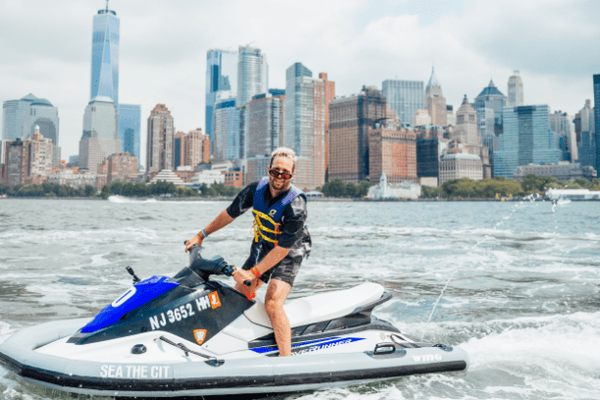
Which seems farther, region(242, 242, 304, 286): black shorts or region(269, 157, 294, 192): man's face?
region(242, 242, 304, 286): black shorts

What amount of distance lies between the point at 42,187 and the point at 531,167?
176m

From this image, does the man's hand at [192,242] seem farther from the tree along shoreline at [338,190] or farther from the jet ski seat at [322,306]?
the tree along shoreline at [338,190]

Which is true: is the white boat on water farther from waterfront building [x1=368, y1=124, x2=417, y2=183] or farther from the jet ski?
the jet ski

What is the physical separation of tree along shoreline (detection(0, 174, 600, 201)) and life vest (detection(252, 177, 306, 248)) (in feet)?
508

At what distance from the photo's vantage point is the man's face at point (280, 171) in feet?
14.0

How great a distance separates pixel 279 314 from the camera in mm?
4336

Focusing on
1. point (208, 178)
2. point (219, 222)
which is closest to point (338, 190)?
point (208, 178)

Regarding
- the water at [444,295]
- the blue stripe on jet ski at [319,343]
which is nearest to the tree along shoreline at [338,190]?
the water at [444,295]

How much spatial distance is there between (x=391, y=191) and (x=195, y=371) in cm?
17061

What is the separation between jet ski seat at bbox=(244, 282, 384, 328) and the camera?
14.8 ft

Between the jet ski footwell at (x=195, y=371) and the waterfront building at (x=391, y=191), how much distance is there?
16610cm

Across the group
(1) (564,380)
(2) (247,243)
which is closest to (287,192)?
(1) (564,380)

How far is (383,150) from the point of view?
630 ft

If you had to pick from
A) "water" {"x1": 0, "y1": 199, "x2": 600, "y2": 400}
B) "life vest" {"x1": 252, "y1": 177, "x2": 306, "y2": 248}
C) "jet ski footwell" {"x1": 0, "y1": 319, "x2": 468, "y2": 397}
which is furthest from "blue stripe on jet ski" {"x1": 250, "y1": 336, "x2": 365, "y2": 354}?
"life vest" {"x1": 252, "y1": 177, "x2": 306, "y2": 248}
